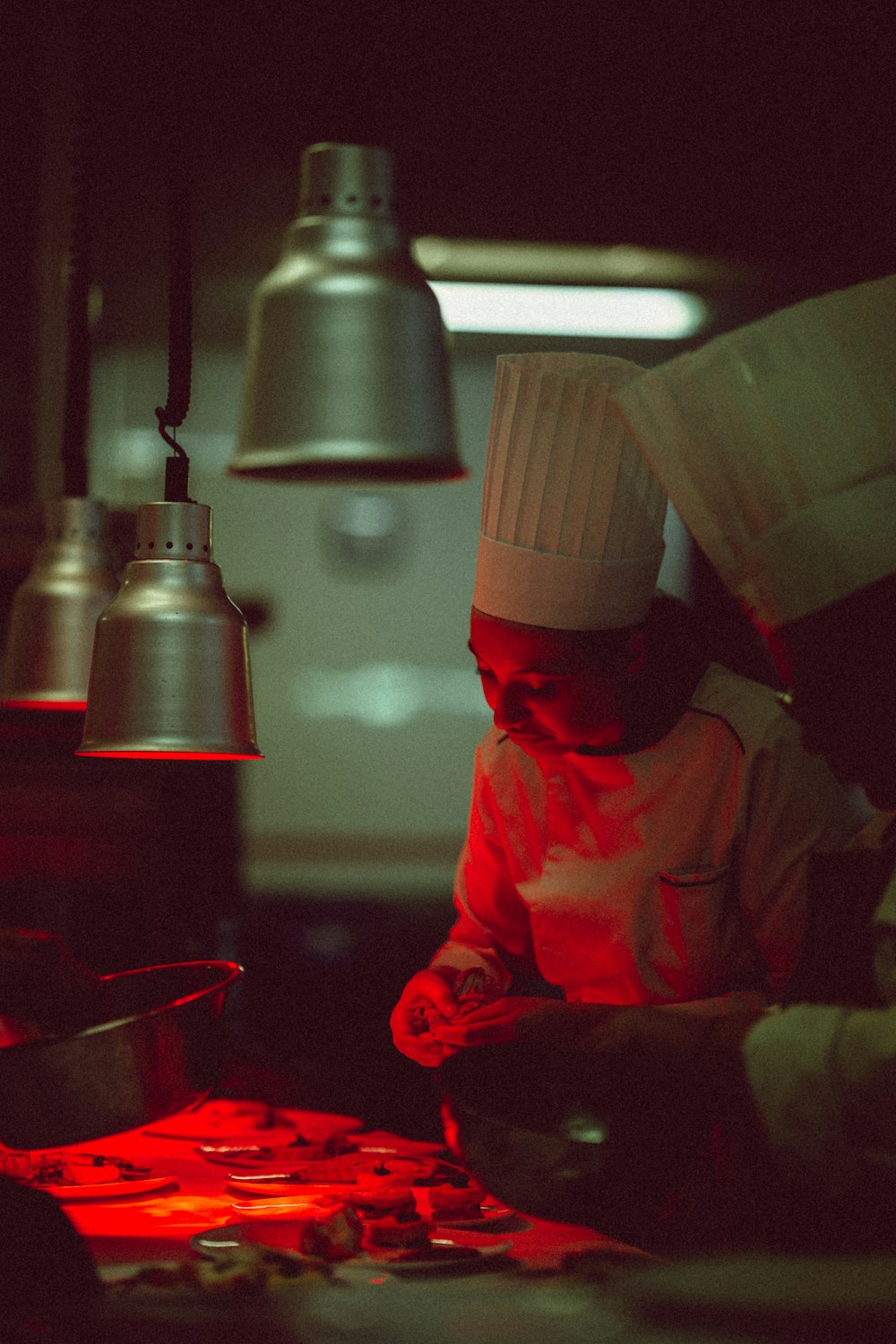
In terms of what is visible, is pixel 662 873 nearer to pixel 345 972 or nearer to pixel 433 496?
pixel 345 972

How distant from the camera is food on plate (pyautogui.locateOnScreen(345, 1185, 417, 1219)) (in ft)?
5.12

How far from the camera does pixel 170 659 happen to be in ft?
5.63

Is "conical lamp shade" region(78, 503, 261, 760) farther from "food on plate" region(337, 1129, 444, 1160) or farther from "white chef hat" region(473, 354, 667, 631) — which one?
"food on plate" region(337, 1129, 444, 1160)

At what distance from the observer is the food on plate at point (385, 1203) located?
1.56 metres

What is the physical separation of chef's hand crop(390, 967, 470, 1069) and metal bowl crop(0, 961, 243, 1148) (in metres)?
0.48

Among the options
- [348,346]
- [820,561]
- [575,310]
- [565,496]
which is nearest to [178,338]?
[348,346]

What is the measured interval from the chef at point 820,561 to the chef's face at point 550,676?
46 cm

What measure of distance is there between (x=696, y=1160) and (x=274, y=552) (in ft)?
15.0

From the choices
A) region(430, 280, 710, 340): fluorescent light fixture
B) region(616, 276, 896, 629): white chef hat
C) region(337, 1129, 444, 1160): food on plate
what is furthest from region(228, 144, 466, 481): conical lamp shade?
region(430, 280, 710, 340): fluorescent light fixture

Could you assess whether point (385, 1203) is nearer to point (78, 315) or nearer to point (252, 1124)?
point (252, 1124)

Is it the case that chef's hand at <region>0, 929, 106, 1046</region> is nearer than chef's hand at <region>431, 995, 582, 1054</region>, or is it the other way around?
chef's hand at <region>431, 995, 582, 1054</region>

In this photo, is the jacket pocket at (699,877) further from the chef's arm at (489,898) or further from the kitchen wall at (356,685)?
the kitchen wall at (356,685)

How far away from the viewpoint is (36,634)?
2.08 metres

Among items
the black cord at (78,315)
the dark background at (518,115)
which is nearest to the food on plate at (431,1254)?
the dark background at (518,115)
